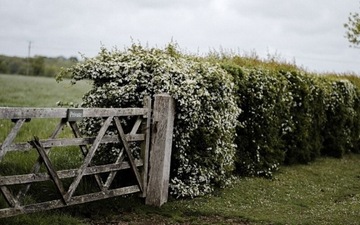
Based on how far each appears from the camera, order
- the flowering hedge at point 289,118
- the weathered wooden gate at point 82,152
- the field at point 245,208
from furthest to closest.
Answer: the flowering hedge at point 289,118 → the field at point 245,208 → the weathered wooden gate at point 82,152

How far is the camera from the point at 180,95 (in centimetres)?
971

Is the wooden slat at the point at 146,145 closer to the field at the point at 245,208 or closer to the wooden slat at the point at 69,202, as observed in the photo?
the wooden slat at the point at 69,202

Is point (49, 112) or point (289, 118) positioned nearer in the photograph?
point (49, 112)

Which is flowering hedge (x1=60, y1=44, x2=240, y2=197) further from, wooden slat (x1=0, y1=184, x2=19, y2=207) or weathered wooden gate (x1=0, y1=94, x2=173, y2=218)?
wooden slat (x1=0, y1=184, x2=19, y2=207)

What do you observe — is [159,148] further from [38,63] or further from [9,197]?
[38,63]

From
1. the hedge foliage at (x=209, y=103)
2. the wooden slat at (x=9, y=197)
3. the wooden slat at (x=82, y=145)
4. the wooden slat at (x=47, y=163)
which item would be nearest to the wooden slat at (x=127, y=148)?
the wooden slat at (x=82, y=145)

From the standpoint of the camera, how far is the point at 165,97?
30.8ft

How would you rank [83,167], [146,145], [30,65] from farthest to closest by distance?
[30,65], [146,145], [83,167]

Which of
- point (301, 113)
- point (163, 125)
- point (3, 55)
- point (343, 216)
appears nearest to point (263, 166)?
point (301, 113)

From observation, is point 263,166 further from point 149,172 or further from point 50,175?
point 50,175

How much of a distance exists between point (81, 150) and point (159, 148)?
4.58ft

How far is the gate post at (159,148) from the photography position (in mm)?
9383

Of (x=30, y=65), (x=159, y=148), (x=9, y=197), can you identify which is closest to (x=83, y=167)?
(x=9, y=197)

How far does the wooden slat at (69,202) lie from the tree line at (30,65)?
3850 centimetres
